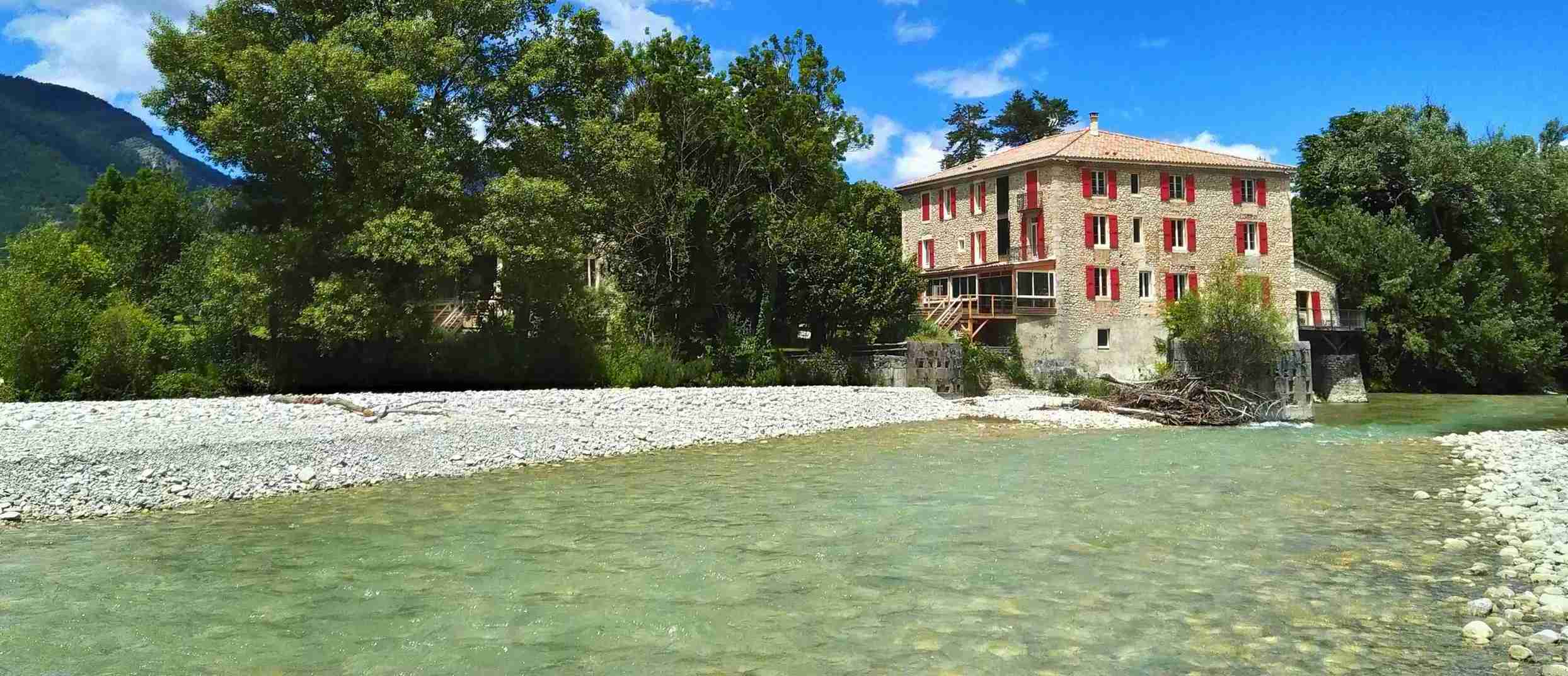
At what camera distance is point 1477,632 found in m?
6.66

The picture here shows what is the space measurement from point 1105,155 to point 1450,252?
17492mm

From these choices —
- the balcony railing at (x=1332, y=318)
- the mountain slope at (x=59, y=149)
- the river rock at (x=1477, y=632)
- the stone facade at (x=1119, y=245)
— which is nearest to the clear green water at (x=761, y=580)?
the river rock at (x=1477, y=632)

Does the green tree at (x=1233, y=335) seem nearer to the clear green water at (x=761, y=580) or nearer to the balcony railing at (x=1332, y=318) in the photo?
the balcony railing at (x=1332, y=318)

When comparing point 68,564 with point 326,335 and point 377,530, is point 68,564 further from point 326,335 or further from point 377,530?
point 326,335

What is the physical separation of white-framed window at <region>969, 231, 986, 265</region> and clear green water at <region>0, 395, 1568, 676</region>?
29074mm

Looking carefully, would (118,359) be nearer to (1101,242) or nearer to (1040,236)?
(1040,236)

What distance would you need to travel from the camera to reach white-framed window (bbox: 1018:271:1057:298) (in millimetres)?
40938

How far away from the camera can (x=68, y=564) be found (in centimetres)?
Result: 921

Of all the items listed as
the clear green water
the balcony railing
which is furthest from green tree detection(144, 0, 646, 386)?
the balcony railing

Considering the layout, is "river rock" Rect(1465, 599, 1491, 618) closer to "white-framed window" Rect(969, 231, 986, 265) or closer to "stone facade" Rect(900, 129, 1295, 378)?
"stone facade" Rect(900, 129, 1295, 378)

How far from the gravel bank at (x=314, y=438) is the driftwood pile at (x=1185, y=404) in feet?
6.88

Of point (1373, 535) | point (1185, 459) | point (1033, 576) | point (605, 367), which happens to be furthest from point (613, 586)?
point (605, 367)

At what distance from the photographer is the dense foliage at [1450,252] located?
42250 mm

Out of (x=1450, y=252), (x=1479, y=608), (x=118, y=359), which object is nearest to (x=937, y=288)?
(x=1450, y=252)
